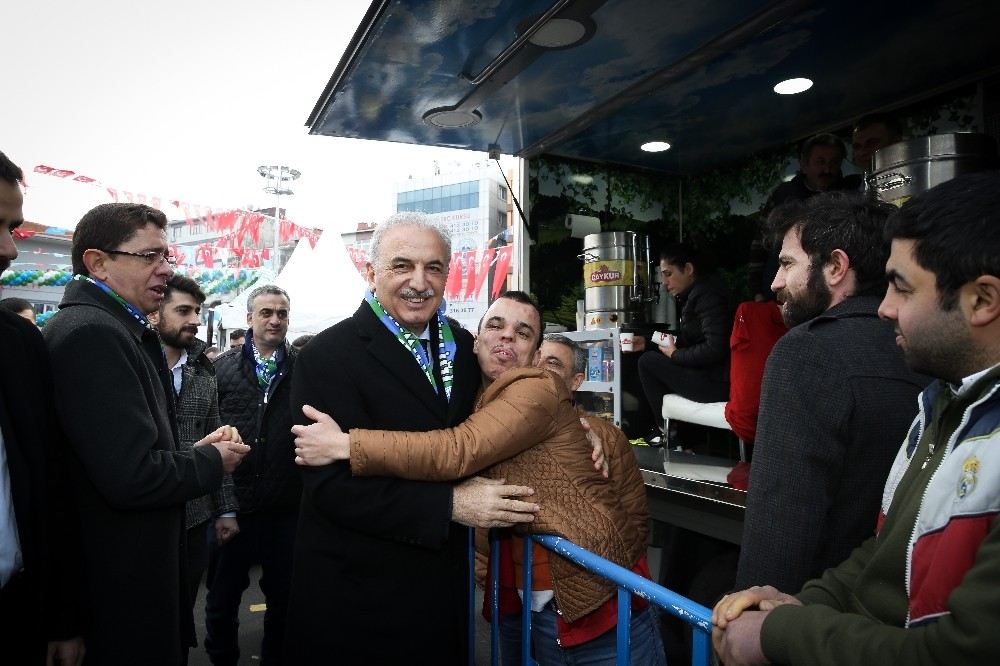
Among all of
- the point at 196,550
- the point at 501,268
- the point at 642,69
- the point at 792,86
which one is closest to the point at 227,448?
the point at 196,550

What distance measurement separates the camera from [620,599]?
1.67m

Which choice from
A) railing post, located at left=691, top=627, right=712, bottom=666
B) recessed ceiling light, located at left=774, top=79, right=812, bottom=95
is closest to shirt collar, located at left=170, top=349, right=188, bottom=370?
railing post, located at left=691, top=627, right=712, bottom=666

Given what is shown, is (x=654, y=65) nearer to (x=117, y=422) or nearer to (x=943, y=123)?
(x=943, y=123)

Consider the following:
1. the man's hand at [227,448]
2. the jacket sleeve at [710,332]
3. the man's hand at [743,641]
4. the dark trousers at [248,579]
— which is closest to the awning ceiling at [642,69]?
the jacket sleeve at [710,332]

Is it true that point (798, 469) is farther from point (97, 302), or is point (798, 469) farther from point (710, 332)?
point (710, 332)

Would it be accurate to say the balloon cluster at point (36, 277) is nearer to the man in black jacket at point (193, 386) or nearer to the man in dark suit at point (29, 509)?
the man in black jacket at point (193, 386)

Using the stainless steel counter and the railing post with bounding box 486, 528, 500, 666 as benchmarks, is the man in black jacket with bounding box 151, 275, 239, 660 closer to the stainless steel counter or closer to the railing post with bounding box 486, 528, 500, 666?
the railing post with bounding box 486, 528, 500, 666

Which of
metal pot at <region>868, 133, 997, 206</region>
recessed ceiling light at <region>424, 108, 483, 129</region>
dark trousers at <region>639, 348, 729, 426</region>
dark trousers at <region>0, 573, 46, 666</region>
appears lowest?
dark trousers at <region>0, 573, 46, 666</region>

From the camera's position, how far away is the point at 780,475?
175cm

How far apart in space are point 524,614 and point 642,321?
12.2ft

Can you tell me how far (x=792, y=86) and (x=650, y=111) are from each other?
3.25ft

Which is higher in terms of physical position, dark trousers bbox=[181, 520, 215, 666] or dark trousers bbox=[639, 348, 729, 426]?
dark trousers bbox=[639, 348, 729, 426]

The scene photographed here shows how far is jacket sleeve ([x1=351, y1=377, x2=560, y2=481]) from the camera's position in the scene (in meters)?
1.72

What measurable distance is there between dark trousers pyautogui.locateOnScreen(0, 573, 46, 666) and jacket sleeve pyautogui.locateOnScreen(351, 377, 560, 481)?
1.01 m
